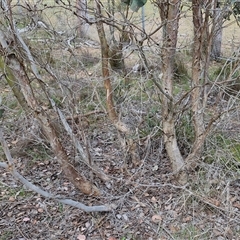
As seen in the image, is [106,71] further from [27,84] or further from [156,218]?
[156,218]

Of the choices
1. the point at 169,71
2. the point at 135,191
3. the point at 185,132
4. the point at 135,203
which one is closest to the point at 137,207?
the point at 135,203

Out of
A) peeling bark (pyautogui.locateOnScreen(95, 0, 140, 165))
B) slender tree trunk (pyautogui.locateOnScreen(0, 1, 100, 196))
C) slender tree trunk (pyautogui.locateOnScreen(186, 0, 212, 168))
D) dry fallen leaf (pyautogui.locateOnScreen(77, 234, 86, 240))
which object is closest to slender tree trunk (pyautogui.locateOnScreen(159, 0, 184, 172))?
slender tree trunk (pyautogui.locateOnScreen(186, 0, 212, 168))

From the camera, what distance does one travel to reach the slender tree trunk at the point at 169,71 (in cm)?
236

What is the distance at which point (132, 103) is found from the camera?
3539mm

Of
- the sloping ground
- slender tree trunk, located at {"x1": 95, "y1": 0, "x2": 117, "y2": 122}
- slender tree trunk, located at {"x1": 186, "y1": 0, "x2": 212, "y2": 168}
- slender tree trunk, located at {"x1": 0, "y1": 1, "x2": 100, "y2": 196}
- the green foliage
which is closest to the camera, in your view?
slender tree trunk, located at {"x1": 0, "y1": 1, "x2": 100, "y2": 196}

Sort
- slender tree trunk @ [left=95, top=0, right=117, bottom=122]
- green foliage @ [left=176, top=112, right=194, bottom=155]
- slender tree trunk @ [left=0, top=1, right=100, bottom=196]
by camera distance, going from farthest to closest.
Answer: green foliage @ [left=176, top=112, right=194, bottom=155] → slender tree trunk @ [left=95, top=0, right=117, bottom=122] → slender tree trunk @ [left=0, top=1, right=100, bottom=196]

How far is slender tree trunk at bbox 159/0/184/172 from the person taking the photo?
7.75 ft

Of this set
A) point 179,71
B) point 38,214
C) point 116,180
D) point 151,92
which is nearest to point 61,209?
point 38,214

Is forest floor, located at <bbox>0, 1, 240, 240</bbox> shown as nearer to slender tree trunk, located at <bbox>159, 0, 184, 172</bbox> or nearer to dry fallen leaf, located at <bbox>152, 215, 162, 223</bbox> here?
dry fallen leaf, located at <bbox>152, 215, 162, 223</bbox>

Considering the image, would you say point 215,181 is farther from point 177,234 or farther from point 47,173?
point 47,173

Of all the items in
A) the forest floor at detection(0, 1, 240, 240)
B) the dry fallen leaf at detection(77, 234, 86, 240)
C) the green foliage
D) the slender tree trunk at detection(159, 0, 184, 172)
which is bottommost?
the dry fallen leaf at detection(77, 234, 86, 240)

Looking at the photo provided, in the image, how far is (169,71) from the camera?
2.59m

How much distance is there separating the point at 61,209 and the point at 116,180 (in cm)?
54

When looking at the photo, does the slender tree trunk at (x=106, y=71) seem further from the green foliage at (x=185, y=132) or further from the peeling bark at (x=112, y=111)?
the green foliage at (x=185, y=132)
